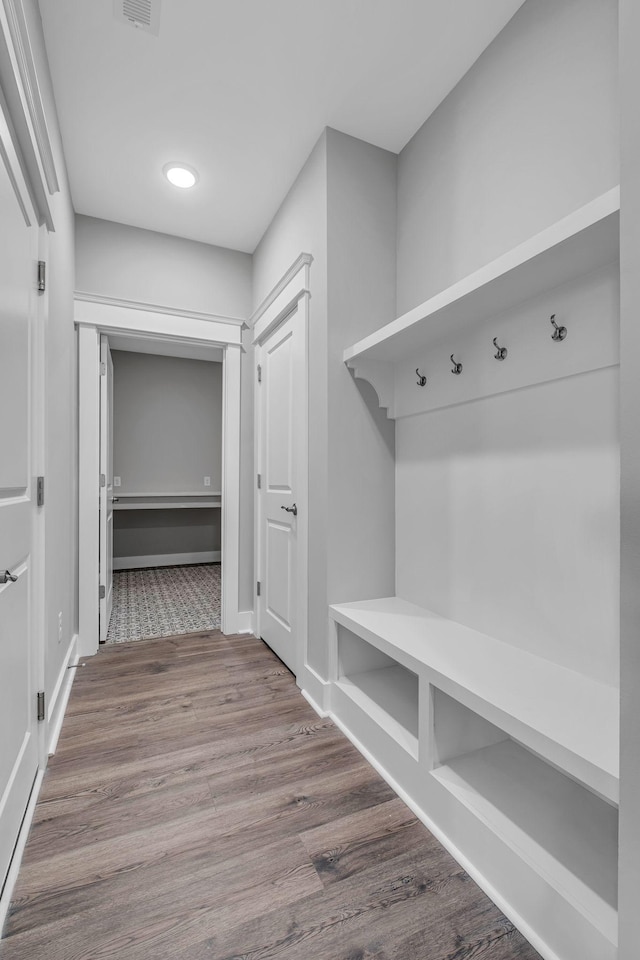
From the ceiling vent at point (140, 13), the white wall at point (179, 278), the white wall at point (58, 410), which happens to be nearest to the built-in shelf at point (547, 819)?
the white wall at point (58, 410)

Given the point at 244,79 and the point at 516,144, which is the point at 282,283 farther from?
the point at 516,144

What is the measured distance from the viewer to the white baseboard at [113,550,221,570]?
528cm

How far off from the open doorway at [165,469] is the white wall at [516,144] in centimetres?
321

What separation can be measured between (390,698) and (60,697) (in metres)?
1.47

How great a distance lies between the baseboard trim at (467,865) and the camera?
1.03 metres

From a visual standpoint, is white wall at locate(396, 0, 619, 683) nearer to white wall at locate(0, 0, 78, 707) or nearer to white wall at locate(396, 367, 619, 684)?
white wall at locate(396, 367, 619, 684)

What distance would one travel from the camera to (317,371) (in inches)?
84.3

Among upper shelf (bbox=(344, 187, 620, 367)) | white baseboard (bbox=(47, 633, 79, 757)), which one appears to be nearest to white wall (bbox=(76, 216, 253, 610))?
white baseboard (bbox=(47, 633, 79, 757))

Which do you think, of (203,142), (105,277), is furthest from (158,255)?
(203,142)

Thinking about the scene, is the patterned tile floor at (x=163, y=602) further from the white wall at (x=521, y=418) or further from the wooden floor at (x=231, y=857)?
the white wall at (x=521, y=418)

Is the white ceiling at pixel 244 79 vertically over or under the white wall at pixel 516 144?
over

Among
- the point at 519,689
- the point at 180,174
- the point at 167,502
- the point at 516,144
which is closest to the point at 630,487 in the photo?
the point at 519,689

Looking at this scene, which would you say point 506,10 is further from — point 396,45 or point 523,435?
point 523,435

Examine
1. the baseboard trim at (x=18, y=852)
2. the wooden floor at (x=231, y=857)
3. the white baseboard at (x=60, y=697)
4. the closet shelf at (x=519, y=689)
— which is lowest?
the wooden floor at (x=231, y=857)
